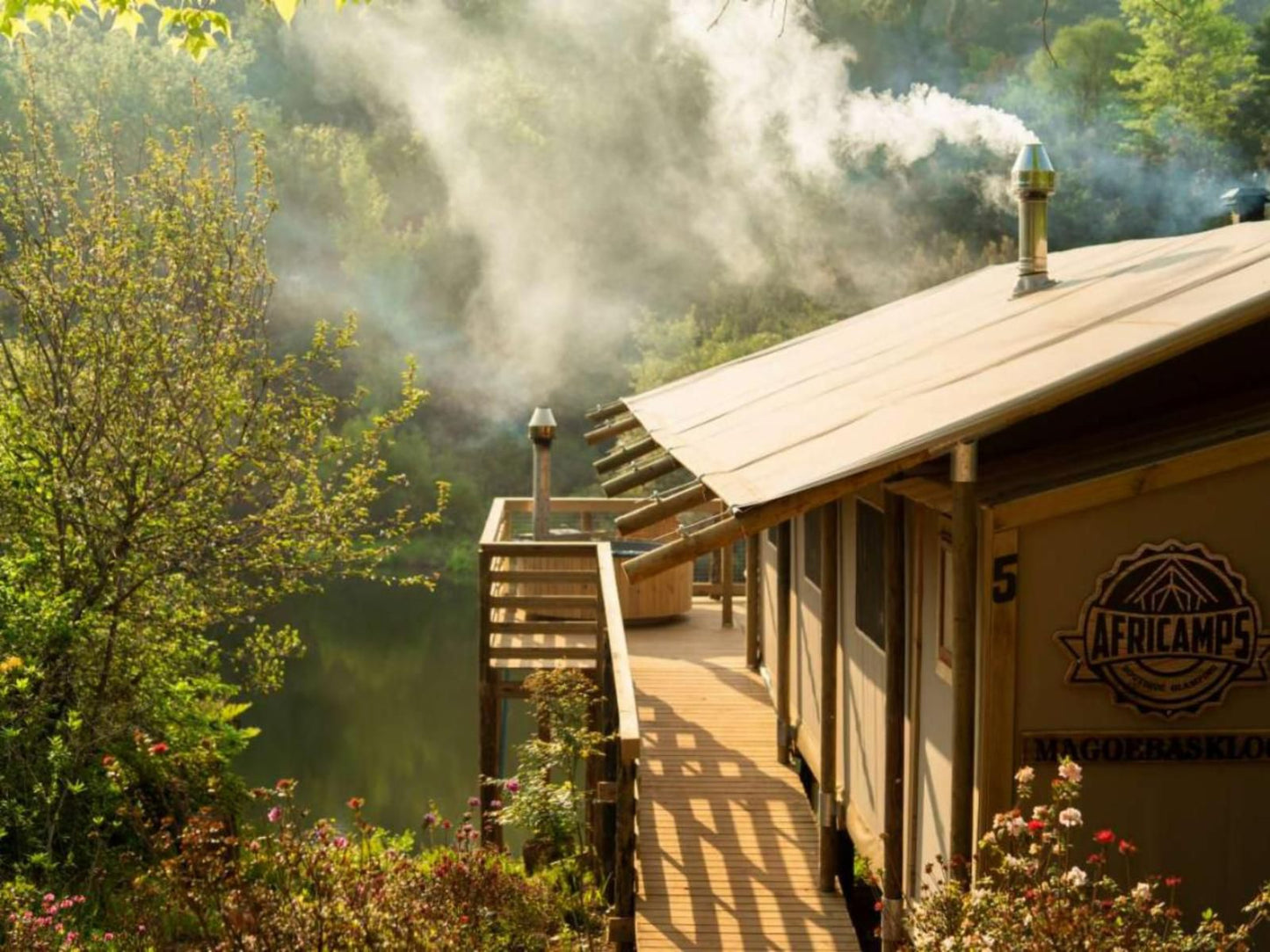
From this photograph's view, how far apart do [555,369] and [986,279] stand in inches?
1531

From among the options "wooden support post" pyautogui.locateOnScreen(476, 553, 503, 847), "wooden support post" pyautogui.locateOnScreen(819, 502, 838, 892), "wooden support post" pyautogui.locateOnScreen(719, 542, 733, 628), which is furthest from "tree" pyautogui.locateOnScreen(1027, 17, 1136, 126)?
"wooden support post" pyautogui.locateOnScreen(819, 502, 838, 892)

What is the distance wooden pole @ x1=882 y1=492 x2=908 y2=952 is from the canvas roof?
66cm

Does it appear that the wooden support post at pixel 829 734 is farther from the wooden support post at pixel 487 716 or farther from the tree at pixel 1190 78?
the tree at pixel 1190 78

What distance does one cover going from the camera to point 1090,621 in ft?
21.5

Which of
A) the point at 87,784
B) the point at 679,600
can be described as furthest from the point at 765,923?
the point at 679,600

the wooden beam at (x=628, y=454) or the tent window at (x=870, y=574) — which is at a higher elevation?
the wooden beam at (x=628, y=454)

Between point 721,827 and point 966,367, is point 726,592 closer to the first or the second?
point 721,827

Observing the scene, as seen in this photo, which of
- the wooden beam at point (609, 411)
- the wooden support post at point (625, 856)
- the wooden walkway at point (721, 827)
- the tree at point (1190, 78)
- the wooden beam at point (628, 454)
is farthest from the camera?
the tree at point (1190, 78)

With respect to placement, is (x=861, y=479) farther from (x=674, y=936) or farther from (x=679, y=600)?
(x=679, y=600)

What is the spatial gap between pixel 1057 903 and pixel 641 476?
6.42 m

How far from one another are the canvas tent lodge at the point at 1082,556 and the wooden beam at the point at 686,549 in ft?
0.05

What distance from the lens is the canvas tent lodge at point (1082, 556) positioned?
6.48 m

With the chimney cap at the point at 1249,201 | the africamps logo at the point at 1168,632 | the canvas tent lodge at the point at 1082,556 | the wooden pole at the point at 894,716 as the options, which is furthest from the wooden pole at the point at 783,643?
the africamps logo at the point at 1168,632

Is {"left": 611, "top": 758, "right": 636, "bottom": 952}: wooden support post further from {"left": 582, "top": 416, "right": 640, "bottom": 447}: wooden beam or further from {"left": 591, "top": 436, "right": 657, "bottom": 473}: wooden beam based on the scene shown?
{"left": 582, "top": 416, "right": 640, "bottom": 447}: wooden beam
